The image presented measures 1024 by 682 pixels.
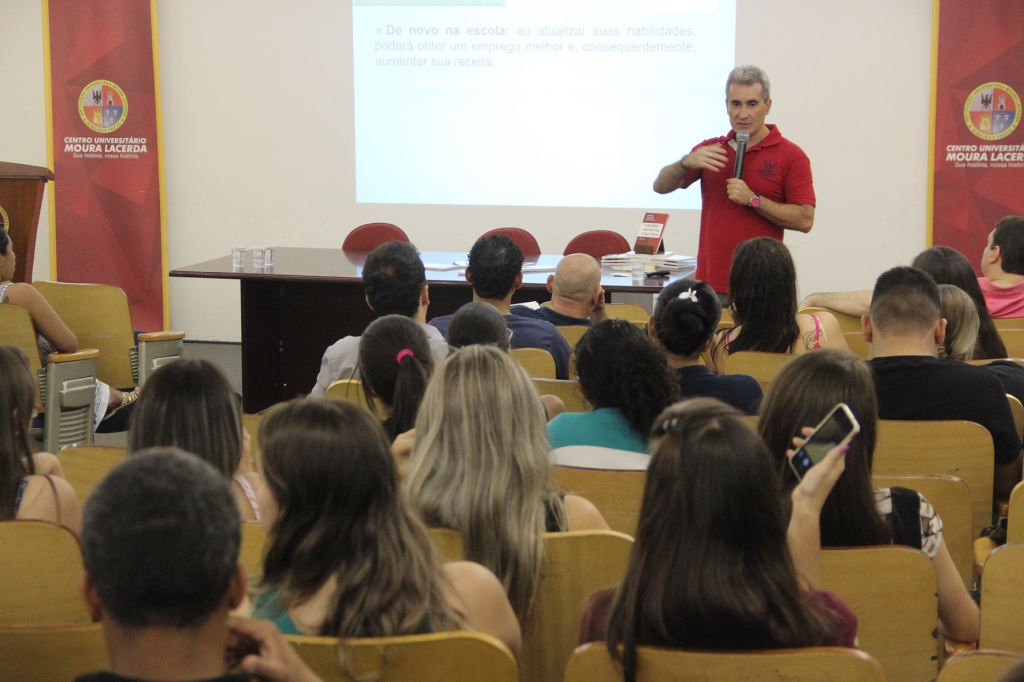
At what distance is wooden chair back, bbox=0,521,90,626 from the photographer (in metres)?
1.78

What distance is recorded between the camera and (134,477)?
101cm

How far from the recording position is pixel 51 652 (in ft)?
4.52

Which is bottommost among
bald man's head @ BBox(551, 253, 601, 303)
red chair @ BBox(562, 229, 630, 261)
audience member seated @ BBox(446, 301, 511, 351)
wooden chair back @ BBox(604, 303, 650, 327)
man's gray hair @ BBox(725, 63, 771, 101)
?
wooden chair back @ BBox(604, 303, 650, 327)

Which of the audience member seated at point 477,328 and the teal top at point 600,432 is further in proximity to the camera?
the audience member seated at point 477,328

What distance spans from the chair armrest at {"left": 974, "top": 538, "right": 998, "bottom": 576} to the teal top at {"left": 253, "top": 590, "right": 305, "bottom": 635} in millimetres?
1559

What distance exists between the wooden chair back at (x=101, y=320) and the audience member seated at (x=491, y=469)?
2.78 metres

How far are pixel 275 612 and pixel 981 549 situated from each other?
173cm

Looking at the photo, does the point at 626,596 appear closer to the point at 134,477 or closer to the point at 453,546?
the point at 453,546

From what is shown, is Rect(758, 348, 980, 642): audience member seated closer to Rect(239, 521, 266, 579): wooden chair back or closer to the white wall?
Rect(239, 521, 266, 579): wooden chair back

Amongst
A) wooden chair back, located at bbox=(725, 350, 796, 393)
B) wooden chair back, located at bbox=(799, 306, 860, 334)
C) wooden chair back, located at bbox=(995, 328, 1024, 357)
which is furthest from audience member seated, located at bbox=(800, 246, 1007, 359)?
wooden chair back, located at bbox=(725, 350, 796, 393)

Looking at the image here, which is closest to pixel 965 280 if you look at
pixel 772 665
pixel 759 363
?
pixel 759 363

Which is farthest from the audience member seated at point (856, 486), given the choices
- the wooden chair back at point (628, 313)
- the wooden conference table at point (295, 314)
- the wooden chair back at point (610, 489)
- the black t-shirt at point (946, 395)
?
the wooden conference table at point (295, 314)

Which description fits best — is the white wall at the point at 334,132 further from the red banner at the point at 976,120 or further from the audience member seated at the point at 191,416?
the audience member seated at the point at 191,416

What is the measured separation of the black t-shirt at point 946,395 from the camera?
2.58 meters
